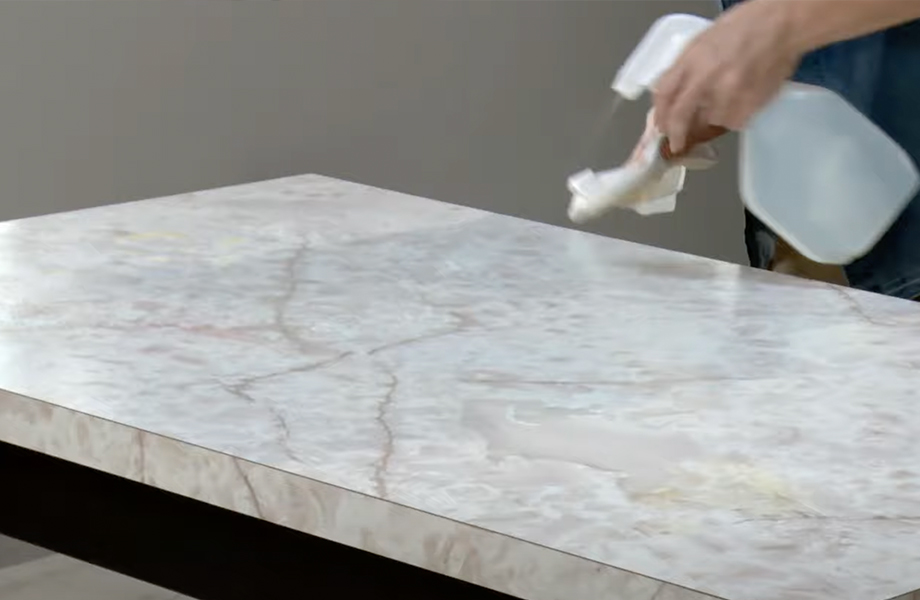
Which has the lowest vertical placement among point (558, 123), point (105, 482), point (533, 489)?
point (558, 123)

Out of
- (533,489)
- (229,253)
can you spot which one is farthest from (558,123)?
(533,489)

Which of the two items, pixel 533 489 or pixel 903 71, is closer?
pixel 533 489

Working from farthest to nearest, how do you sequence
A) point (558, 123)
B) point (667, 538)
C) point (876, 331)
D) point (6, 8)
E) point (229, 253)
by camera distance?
point (558, 123) → point (6, 8) → point (229, 253) → point (876, 331) → point (667, 538)

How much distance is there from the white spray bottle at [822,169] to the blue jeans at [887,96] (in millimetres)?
57

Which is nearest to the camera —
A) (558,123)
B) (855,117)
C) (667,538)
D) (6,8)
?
(667,538)

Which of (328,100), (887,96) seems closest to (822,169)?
(887,96)

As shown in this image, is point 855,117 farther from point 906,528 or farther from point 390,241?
point 906,528

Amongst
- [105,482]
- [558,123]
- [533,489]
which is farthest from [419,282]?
[558,123]

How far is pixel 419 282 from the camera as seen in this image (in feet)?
4.14

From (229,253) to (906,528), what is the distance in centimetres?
71

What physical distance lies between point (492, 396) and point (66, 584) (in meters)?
1.33

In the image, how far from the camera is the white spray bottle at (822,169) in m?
1.45

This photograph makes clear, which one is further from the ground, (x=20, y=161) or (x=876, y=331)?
(x=876, y=331)

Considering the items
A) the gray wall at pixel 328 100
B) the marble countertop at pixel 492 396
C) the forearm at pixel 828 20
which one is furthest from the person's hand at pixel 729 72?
the gray wall at pixel 328 100
